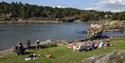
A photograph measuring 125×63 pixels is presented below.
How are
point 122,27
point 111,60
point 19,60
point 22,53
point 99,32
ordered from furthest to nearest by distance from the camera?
point 122,27 < point 99,32 < point 22,53 < point 19,60 < point 111,60

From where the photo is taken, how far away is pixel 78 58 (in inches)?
1404

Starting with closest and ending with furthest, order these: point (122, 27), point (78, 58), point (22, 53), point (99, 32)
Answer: point (78, 58), point (22, 53), point (99, 32), point (122, 27)

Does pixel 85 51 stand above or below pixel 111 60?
below

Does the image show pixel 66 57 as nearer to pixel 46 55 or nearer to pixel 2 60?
pixel 46 55

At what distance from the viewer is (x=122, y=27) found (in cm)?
15512

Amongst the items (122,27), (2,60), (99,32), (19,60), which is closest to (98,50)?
(19,60)

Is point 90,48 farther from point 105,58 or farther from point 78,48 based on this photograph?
point 105,58

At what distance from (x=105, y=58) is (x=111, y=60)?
2.76ft

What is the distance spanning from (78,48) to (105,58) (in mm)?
15475

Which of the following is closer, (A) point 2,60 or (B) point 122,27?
(A) point 2,60

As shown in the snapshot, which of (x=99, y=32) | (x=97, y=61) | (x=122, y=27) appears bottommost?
(x=122, y=27)

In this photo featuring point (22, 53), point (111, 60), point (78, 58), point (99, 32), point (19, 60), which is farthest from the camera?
point (99, 32)

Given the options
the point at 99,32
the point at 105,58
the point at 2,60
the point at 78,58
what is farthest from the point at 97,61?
the point at 99,32

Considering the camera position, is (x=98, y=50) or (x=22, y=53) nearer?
(x=98, y=50)
